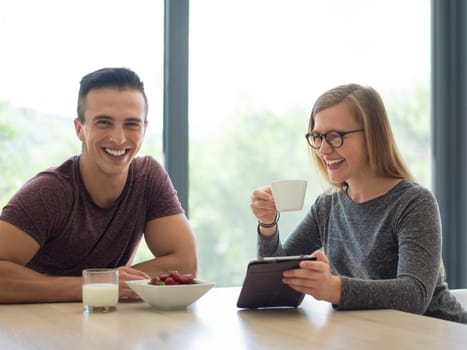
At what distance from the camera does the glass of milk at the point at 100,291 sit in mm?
1717

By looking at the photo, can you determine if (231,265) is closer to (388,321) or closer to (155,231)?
(155,231)

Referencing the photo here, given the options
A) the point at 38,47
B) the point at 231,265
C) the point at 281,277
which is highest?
the point at 38,47

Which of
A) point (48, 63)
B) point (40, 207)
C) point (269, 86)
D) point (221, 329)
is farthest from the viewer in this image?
point (269, 86)

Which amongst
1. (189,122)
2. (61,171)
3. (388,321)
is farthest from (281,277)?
(189,122)

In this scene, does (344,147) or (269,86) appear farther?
(269,86)

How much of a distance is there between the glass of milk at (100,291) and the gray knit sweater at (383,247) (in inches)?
22.1

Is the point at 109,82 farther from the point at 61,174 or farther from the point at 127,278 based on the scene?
the point at 127,278

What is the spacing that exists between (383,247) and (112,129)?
97 cm

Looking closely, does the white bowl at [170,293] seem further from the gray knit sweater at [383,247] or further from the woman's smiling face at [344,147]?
the woman's smiling face at [344,147]

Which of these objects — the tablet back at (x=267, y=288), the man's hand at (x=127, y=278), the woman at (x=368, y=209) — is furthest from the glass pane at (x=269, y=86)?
the tablet back at (x=267, y=288)

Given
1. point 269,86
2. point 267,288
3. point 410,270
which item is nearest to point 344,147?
point 410,270

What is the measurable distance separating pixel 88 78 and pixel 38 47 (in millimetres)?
726

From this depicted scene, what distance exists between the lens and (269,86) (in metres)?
3.51

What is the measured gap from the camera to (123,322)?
5.14 ft
